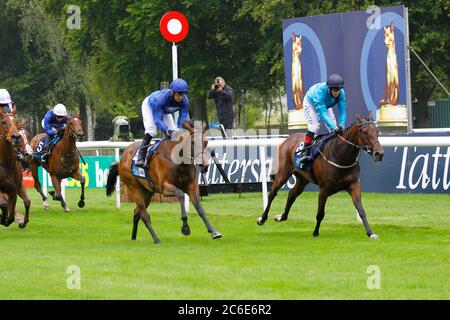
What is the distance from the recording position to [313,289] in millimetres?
8586

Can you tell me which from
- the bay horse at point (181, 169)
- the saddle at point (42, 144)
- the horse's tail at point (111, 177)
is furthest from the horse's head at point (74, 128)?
the bay horse at point (181, 169)

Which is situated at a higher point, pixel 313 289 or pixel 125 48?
pixel 125 48

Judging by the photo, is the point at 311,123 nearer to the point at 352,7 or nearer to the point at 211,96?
the point at 211,96

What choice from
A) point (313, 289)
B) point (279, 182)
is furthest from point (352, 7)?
point (313, 289)

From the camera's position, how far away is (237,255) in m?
11.2

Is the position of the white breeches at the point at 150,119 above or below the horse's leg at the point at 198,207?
above

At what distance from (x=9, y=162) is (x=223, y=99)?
6.64 m

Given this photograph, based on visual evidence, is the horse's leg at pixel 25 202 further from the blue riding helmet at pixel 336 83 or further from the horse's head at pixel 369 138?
the horse's head at pixel 369 138

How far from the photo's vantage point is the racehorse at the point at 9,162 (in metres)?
13.8

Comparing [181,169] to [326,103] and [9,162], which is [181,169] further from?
[9,162]

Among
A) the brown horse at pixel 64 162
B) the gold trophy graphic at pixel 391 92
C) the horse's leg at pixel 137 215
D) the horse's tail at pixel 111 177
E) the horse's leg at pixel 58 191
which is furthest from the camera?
the gold trophy graphic at pixel 391 92

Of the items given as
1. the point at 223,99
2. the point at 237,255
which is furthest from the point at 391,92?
the point at 237,255

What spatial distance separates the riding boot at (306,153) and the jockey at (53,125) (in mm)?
6144

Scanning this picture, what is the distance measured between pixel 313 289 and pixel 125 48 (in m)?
31.6
